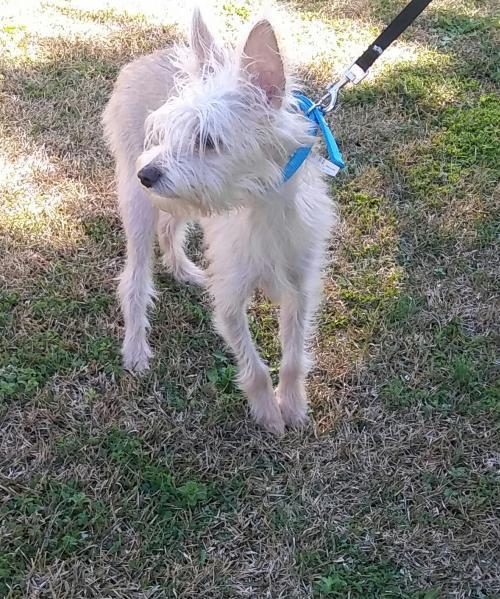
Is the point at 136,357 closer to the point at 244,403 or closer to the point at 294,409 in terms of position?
the point at 244,403

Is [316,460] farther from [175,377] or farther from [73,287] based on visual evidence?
[73,287]

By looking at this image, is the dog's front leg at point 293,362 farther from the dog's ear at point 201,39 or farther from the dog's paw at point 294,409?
the dog's ear at point 201,39

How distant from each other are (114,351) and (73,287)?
46 centimetres

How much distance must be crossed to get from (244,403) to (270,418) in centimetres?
16

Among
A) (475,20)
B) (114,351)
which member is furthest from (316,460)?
(475,20)

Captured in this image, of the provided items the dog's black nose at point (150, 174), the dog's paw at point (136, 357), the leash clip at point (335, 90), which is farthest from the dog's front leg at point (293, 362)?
the dog's black nose at point (150, 174)

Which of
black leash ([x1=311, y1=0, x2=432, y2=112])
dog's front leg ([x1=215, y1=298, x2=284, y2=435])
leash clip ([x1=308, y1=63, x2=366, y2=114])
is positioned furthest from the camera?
dog's front leg ([x1=215, y1=298, x2=284, y2=435])

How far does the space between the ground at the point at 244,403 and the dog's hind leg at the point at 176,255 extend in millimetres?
71

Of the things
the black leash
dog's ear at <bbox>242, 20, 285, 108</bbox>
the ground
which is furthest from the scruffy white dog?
the black leash

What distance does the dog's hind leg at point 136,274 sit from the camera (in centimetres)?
338

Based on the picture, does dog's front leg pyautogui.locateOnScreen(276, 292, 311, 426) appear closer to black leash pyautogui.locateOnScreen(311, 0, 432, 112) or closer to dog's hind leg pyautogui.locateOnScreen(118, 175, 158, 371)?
dog's hind leg pyautogui.locateOnScreen(118, 175, 158, 371)

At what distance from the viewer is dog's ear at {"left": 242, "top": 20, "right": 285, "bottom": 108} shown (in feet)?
7.20

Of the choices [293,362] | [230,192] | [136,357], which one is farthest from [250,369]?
[230,192]

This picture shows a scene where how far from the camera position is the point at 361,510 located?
9.34ft
